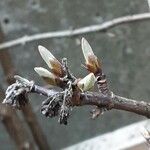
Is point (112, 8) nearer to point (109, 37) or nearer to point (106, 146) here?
point (109, 37)

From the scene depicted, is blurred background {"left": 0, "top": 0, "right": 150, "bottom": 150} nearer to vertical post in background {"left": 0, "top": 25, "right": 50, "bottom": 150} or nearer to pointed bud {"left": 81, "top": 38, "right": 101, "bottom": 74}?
vertical post in background {"left": 0, "top": 25, "right": 50, "bottom": 150}

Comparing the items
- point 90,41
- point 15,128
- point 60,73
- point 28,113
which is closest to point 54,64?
point 60,73

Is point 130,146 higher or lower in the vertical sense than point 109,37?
lower

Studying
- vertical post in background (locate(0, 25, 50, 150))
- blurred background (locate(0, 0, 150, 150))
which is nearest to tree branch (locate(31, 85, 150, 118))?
vertical post in background (locate(0, 25, 50, 150))

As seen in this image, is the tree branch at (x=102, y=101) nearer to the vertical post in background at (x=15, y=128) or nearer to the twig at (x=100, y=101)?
the twig at (x=100, y=101)

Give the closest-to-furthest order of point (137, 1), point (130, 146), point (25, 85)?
point (25, 85)
point (130, 146)
point (137, 1)

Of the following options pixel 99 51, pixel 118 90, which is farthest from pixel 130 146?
pixel 99 51

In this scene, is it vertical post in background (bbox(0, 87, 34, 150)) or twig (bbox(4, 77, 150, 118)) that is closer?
twig (bbox(4, 77, 150, 118))

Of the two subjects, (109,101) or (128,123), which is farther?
(128,123)
